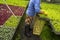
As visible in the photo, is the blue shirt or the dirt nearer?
the blue shirt

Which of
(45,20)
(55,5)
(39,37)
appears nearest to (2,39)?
(39,37)

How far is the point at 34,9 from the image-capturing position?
623 centimetres

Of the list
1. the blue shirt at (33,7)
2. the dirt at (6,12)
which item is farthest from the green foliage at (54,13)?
the dirt at (6,12)

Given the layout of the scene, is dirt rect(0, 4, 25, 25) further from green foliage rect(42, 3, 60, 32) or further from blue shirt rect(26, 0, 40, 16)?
green foliage rect(42, 3, 60, 32)

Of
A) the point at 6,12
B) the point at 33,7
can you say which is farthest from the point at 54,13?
the point at 33,7

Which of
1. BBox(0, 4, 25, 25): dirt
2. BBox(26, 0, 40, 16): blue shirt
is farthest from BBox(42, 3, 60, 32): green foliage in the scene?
BBox(0, 4, 25, 25): dirt

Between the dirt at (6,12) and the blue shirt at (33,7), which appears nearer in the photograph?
the blue shirt at (33,7)

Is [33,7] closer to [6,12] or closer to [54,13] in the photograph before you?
[6,12]

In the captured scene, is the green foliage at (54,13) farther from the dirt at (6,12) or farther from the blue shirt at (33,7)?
the dirt at (6,12)

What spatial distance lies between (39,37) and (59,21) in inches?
62.4

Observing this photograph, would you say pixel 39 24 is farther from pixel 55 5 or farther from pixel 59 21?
pixel 55 5

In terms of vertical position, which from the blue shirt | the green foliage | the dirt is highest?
the blue shirt

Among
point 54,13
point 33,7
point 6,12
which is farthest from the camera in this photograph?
point 54,13

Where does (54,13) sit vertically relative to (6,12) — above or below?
below
